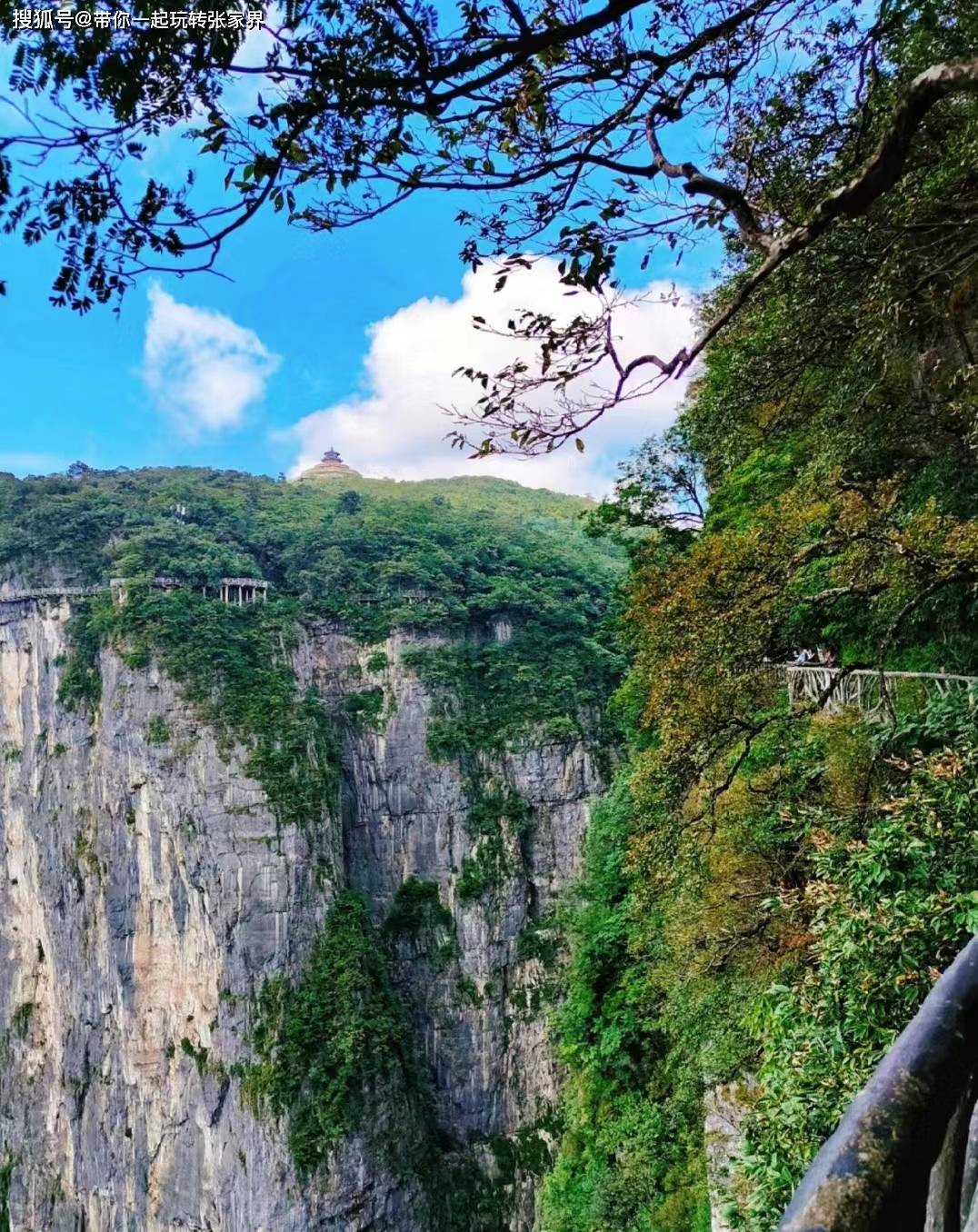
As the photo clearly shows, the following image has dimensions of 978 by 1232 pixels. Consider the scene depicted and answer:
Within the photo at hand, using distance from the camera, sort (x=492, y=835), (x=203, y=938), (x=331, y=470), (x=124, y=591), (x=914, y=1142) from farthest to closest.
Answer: (x=331, y=470)
(x=492, y=835)
(x=124, y=591)
(x=203, y=938)
(x=914, y=1142)

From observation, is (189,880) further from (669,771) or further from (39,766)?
(669,771)

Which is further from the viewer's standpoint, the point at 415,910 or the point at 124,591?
the point at 415,910

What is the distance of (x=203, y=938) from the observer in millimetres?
18344

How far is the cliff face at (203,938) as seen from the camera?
1784 cm

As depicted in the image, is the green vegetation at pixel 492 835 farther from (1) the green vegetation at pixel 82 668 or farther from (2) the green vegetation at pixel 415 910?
(1) the green vegetation at pixel 82 668

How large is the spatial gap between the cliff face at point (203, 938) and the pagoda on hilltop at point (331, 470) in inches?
→ 686

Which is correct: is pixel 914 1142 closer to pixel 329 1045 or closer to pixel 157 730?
pixel 329 1045

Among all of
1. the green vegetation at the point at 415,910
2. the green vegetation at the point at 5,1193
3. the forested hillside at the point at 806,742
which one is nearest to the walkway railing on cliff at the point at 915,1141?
the forested hillside at the point at 806,742

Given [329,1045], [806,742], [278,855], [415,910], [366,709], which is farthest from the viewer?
[366,709]

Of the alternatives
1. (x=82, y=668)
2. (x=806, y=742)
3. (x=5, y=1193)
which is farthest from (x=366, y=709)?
(x=806, y=742)

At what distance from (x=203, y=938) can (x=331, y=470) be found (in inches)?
1017

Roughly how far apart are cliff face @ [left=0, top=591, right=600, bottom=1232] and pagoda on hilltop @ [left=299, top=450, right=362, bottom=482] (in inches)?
686

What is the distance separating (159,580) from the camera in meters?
20.4

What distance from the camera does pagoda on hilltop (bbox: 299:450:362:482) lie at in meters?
38.2
